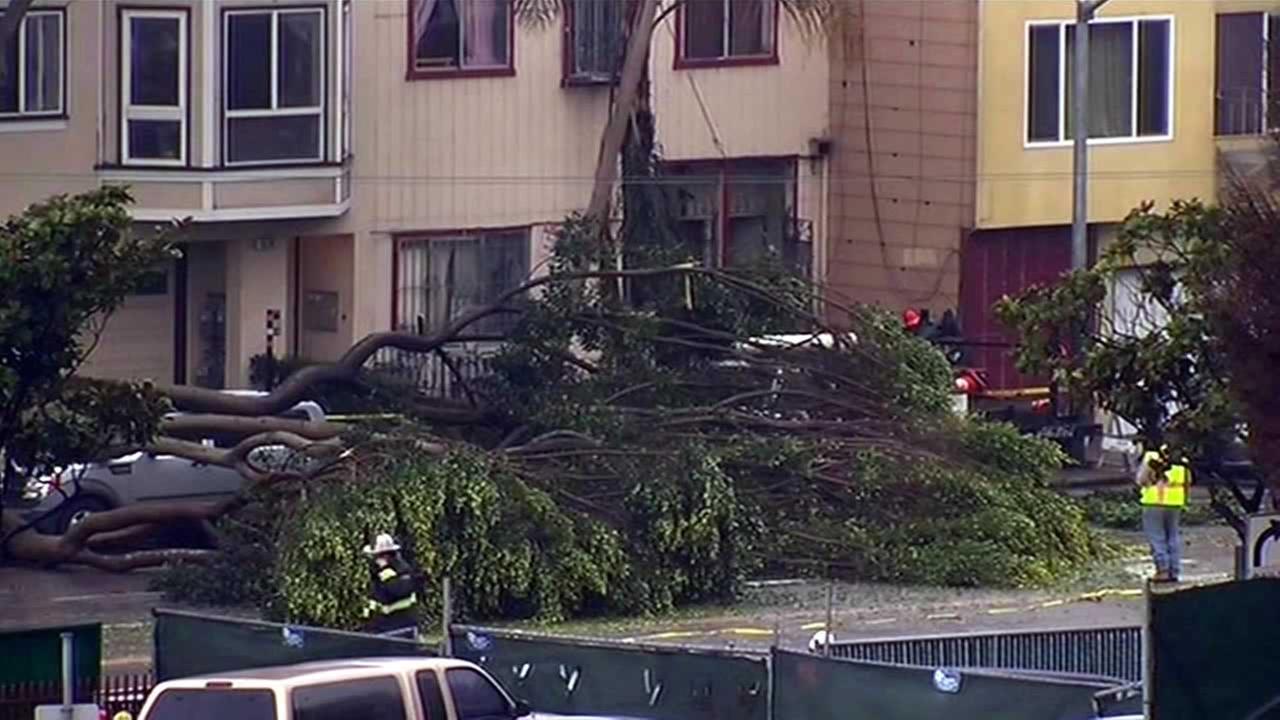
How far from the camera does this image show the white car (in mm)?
30719

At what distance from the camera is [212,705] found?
1661 centimetres

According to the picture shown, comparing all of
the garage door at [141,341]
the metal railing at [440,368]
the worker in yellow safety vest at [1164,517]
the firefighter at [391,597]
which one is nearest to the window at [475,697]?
the firefighter at [391,597]

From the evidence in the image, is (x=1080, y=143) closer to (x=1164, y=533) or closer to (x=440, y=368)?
(x=440, y=368)

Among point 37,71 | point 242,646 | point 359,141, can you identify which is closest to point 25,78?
point 37,71

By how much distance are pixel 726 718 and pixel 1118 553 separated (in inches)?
539

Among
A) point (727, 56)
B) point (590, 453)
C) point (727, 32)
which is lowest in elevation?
point (590, 453)

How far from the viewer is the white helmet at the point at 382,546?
23.0 meters

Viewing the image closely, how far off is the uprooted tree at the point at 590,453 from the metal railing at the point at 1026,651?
6752 mm

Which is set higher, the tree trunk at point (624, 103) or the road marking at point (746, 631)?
the tree trunk at point (624, 103)

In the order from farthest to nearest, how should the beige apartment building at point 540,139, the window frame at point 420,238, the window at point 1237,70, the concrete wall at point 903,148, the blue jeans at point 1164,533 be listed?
the window at point 1237,70, the concrete wall at point 903,148, the window frame at point 420,238, the beige apartment building at point 540,139, the blue jeans at point 1164,533

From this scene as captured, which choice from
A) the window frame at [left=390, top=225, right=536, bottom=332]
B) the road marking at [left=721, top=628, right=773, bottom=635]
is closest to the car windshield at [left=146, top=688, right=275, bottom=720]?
the road marking at [left=721, top=628, right=773, bottom=635]

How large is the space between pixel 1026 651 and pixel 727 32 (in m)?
25.1

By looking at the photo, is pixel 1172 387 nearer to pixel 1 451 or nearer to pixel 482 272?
pixel 1 451

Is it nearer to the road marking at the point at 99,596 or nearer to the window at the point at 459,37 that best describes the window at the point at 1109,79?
the window at the point at 459,37
